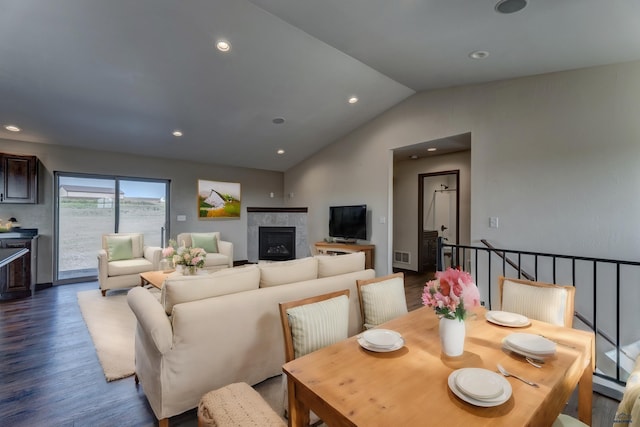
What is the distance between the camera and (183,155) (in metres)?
6.19

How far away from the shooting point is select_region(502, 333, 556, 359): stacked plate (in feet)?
4.08

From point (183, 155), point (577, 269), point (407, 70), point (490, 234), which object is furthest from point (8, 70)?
point (577, 269)

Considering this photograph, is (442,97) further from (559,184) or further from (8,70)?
(8,70)

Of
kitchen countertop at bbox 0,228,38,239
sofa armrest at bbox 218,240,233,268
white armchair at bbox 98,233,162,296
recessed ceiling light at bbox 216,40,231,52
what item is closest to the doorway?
sofa armrest at bbox 218,240,233,268

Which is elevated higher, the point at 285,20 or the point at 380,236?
the point at 285,20

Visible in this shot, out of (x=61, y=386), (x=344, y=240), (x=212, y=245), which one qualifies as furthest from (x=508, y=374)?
(x=212, y=245)

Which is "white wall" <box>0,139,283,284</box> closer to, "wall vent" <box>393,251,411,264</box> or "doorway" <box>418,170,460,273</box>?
"wall vent" <box>393,251,411,264</box>

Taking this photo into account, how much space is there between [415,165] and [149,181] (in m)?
5.66

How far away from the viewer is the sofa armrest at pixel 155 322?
5.57 ft

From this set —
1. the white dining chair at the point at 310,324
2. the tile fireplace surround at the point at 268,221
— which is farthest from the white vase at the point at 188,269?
the tile fireplace surround at the point at 268,221

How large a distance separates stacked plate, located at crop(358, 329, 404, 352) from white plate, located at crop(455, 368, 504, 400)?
296 mm

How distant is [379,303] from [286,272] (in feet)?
2.82

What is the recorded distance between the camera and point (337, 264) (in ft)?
9.22

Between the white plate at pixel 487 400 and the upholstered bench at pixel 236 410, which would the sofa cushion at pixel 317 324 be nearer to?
the upholstered bench at pixel 236 410
